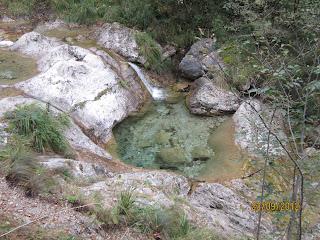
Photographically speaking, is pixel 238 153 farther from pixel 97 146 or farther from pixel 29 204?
pixel 29 204

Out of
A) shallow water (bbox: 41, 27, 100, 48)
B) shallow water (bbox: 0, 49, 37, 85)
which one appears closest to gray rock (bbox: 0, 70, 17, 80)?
shallow water (bbox: 0, 49, 37, 85)

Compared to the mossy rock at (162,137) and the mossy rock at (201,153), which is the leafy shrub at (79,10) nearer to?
the mossy rock at (162,137)

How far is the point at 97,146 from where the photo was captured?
22.1ft

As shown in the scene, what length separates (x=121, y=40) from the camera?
9938mm

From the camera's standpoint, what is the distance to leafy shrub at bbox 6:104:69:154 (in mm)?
5660

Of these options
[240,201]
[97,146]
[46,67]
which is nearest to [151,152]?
[97,146]

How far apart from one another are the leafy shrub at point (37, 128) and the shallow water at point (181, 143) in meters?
1.44

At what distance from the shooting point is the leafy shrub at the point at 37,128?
18.6ft

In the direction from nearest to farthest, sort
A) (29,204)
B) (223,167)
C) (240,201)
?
(29,204) → (240,201) → (223,167)

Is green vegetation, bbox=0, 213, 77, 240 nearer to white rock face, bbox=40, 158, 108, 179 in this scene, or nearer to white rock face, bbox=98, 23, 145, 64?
white rock face, bbox=40, 158, 108, 179

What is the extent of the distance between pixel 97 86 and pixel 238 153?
320 centimetres

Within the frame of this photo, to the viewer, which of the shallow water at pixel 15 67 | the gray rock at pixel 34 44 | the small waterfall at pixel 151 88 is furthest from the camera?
the gray rock at pixel 34 44

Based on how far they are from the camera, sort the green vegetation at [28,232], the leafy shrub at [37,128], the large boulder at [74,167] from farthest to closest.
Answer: the leafy shrub at [37,128] → the large boulder at [74,167] → the green vegetation at [28,232]
